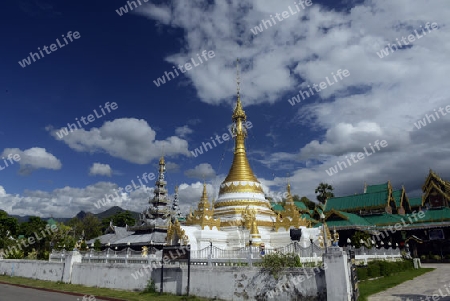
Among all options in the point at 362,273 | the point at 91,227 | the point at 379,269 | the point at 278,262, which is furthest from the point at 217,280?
the point at 91,227

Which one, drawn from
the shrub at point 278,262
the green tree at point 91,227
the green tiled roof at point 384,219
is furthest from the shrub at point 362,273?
the green tree at point 91,227

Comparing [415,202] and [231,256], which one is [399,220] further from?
[231,256]

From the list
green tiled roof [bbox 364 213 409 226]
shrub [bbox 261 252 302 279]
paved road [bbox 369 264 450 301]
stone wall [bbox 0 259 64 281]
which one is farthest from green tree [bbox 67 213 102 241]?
paved road [bbox 369 264 450 301]

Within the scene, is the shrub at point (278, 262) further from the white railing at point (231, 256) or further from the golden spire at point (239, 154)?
the golden spire at point (239, 154)

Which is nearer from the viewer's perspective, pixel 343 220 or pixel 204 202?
pixel 204 202

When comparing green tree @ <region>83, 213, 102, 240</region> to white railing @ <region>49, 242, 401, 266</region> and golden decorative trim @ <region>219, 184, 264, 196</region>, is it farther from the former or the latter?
white railing @ <region>49, 242, 401, 266</region>

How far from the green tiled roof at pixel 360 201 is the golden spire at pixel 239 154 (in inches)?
714

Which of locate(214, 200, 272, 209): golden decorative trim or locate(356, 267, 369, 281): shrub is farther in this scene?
locate(214, 200, 272, 209): golden decorative trim

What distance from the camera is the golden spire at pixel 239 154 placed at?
33.1m

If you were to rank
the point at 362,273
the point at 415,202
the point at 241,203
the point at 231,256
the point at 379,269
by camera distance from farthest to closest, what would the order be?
1. the point at 415,202
2. the point at 241,203
3. the point at 379,269
4. the point at 362,273
5. the point at 231,256

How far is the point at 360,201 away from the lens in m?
44.8

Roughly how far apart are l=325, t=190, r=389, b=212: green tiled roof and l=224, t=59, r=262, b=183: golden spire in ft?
59.5

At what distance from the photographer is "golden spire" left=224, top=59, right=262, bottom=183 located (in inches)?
1303

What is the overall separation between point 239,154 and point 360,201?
20.7 m
